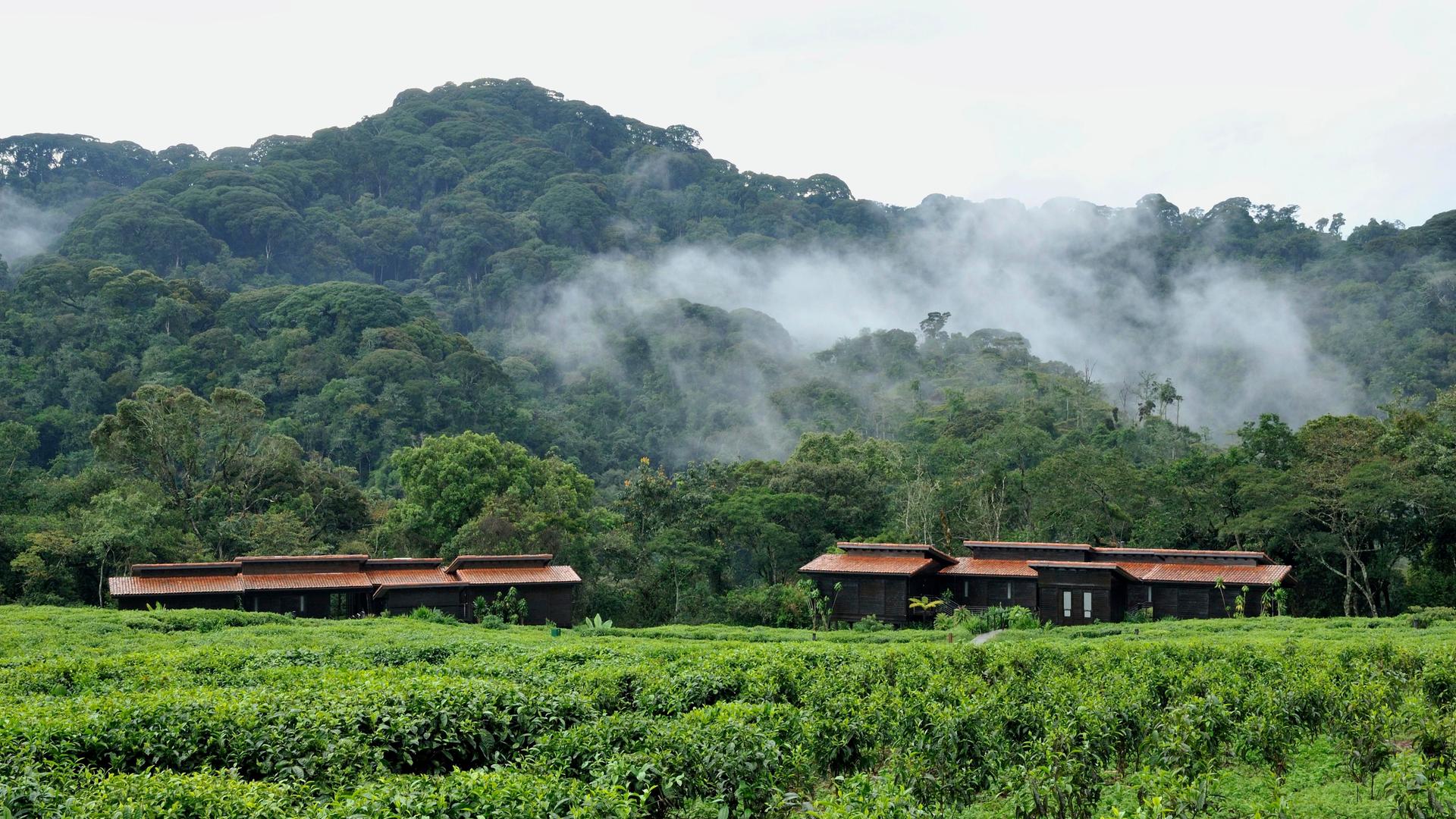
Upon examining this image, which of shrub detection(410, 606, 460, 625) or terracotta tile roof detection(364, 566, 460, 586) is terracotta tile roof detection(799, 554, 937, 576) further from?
terracotta tile roof detection(364, 566, 460, 586)

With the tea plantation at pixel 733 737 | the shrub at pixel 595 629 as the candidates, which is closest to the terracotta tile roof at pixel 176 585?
the shrub at pixel 595 629

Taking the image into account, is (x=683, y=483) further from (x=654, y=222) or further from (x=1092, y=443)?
(x=654, y=222)

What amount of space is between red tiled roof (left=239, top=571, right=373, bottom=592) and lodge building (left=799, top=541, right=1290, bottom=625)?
16449mm

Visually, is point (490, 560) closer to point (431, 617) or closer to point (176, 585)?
point (431, 617)

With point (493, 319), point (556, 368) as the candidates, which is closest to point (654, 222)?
point (493, 319)

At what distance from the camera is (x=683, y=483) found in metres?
51.4

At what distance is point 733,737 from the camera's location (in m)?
11.6

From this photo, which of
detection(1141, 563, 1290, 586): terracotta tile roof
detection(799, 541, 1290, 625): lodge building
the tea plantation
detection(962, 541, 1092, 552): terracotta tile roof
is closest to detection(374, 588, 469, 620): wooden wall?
detection(799, 541, 1290, 625): lodge building

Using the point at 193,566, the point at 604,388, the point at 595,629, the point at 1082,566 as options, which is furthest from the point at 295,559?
the point at 604,388

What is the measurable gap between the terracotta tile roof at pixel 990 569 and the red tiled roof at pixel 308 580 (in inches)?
853

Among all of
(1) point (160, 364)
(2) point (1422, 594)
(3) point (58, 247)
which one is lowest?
(2) point (1422, 594)

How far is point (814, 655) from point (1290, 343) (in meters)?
110

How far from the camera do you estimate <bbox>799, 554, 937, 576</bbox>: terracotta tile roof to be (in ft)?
130

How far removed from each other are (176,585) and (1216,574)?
35664 millimetres
